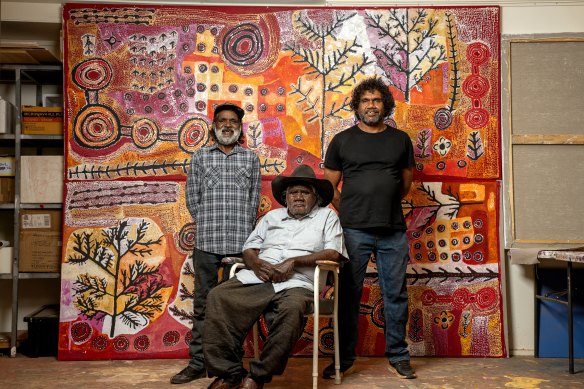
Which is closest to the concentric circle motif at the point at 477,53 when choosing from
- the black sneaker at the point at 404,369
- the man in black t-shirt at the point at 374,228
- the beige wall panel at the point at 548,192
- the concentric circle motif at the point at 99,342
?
the beige wall panel at the point at 548,192

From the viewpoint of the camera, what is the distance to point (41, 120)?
4.80m

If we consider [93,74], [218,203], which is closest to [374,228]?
[218,203]

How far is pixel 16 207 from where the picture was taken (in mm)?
4719

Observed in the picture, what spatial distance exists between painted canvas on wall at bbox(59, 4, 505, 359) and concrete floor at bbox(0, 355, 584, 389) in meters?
0.30

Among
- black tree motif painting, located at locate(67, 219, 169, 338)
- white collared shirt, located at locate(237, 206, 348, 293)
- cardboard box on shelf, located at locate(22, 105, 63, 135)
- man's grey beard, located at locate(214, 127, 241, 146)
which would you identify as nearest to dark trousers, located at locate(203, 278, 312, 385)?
white collared shirt, located at locate(237, 206, 348, 293)

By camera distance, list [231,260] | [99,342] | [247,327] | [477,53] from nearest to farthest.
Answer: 1. [247,327]
2. [231,260]
3. [99,342]
4. [477,53]

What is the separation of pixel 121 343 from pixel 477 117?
3.25 metres

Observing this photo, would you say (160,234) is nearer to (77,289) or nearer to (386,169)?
(77,289)

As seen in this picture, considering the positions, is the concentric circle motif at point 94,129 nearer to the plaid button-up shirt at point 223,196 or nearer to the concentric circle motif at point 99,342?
the plaid button-up shirt at point 223,196

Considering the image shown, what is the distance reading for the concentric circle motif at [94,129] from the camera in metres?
4.79

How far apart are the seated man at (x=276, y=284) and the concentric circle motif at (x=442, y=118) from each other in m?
1.37

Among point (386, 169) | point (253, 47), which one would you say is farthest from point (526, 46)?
point (253, 47)

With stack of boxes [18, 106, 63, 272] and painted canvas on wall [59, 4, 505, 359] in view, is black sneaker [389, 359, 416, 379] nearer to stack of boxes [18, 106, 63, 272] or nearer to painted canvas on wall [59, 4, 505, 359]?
painted canvas on wall [59, 4, 505, 359]

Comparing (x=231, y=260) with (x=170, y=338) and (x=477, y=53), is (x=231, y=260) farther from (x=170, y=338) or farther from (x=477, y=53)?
(x=477, y=53)
